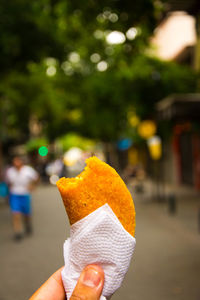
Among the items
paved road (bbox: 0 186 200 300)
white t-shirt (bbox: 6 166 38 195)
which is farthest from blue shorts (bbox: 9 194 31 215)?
paved road (bbox: 0 186 200 300)

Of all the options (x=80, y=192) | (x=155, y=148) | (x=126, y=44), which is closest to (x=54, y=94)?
(x=155, y=148)

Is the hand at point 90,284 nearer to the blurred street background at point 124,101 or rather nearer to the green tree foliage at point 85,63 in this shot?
the blurred street background at point 124,101

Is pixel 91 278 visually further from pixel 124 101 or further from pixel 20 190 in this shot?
pixel 124 101

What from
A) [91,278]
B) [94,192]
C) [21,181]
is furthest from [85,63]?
[91,278]

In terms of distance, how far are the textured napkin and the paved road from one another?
3886 mm

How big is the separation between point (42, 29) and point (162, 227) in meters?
6.88

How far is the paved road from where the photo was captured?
547cm

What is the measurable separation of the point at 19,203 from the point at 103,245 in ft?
25.7

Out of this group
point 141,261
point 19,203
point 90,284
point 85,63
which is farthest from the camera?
point 85,63

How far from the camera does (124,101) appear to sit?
19.5 metres

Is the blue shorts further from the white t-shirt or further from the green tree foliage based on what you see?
the green tree foliage

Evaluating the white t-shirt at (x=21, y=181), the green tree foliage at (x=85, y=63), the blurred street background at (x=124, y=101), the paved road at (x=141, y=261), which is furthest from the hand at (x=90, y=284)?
the white t-shirt at (x=21, y=181)

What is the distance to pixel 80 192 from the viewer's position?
61.2 inches

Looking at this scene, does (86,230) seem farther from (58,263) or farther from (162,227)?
(162,227)
